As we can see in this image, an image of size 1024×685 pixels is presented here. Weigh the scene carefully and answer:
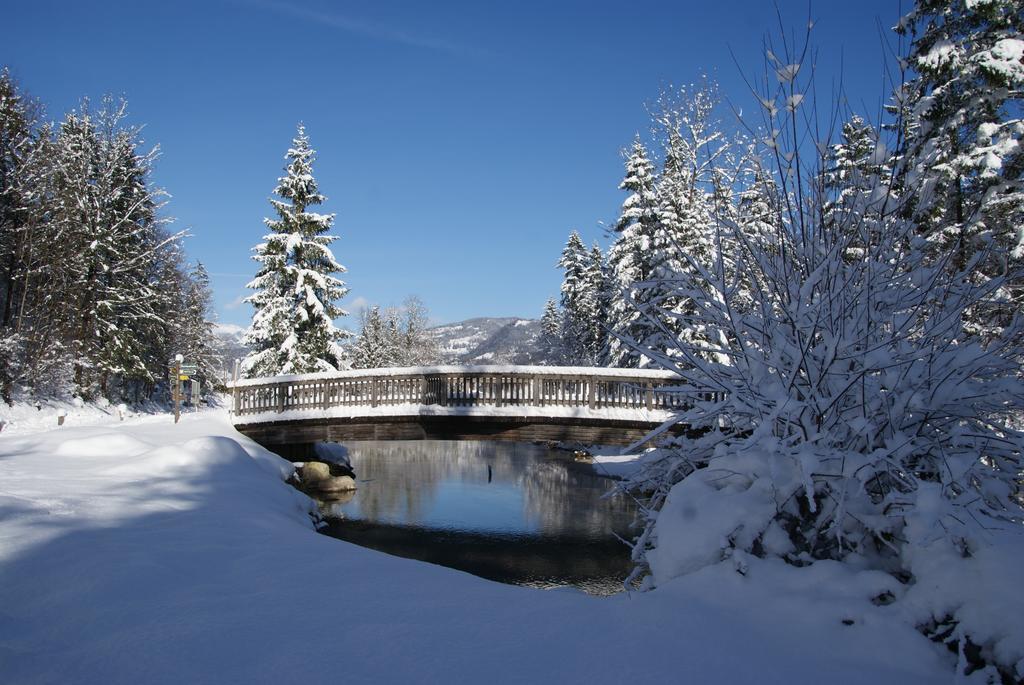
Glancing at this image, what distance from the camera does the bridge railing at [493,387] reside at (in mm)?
14164

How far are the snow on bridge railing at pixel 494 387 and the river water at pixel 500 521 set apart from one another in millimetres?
2944

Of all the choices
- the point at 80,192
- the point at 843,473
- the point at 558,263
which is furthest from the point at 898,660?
the point at 558,263

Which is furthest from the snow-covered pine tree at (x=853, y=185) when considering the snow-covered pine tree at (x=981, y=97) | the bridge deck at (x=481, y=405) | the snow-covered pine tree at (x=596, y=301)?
the snow-covered pine tree at (x=596, y=301)

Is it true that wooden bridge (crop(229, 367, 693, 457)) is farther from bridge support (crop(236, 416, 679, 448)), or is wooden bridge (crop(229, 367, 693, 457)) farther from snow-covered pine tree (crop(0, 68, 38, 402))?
snow-covered pine tree (crop(0, 68, 38, 402))

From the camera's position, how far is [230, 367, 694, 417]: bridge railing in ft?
46.5

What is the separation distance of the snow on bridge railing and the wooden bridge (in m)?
0.02

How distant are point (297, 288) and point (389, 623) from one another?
23.1 m

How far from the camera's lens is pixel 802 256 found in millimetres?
4230

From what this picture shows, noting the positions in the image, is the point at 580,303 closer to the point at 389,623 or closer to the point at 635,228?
the point at 635,228

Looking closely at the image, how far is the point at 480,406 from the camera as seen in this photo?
14.5 metres

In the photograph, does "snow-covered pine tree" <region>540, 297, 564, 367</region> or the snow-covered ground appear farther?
"snow-covered pine tree" <region>540, 297, 564, 367</region>

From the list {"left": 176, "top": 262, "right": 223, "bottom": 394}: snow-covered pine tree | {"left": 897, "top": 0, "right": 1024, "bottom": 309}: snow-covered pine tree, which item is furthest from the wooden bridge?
{"left": 176, "top": 262, "right": 223, "bottom": 394}: snow-covered pine tree

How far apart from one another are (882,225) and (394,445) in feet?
117

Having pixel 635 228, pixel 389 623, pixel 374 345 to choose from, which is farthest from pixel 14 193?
pixel 374 345
